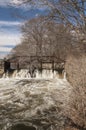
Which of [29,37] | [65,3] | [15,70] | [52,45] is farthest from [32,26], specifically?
[65,3]

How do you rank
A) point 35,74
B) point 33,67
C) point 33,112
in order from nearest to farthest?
point 33,112 < point 35,74 < point 33,67

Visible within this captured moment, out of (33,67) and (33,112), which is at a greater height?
(33,67)

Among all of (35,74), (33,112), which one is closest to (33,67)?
(35,74)

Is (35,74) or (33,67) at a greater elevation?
(33,67)

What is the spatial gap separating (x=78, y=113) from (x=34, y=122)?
221cm

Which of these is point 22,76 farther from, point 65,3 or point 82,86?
point 82,86

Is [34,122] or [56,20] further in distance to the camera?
[56,20]

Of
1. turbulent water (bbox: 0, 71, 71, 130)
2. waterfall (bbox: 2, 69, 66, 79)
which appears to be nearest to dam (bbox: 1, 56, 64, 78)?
waterfall (bbox: 2, 69, 66, 79)

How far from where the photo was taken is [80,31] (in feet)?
50.3

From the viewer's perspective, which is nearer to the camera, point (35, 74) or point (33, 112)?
point (33, 112)

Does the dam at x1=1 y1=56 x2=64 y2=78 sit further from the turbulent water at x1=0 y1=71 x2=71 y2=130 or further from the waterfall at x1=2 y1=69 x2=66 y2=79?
the turbulent water at x1=0 y1=71 x2=71 y2=130

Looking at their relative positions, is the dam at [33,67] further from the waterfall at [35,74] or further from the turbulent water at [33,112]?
the turbulent water at [33,112]

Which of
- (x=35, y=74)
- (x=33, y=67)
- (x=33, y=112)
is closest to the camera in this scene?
(x=33, y=112)

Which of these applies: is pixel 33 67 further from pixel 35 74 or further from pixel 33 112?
pixel 33 112
